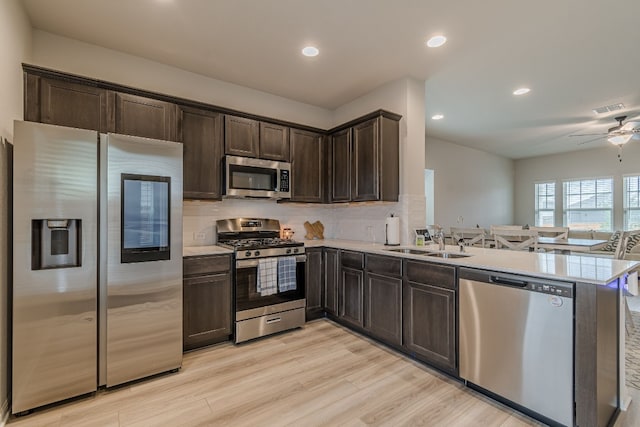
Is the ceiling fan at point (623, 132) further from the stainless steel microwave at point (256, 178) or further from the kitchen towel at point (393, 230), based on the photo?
the stainless steel microwave at point (256, 178)

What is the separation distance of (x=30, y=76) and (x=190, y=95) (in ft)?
4.58

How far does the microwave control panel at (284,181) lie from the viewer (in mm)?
3709

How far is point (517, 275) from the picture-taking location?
196 centimetres

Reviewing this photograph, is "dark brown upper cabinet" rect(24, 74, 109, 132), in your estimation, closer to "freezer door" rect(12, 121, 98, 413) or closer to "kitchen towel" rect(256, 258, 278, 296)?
"freezer door" rect(12, 121, 98, 413)

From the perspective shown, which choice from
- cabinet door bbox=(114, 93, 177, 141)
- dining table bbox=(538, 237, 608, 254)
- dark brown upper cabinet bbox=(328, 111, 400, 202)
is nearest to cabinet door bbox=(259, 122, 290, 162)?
dark brown upper cabinet bbox=(328, 111, 400, 202)

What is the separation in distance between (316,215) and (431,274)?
7.56 feet


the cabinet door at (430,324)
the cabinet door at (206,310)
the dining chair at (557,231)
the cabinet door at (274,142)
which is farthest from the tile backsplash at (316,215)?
the dining chair at (557,231)

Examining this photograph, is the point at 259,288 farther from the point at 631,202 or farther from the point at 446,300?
the point at 631,202

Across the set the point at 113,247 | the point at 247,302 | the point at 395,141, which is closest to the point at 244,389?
the point at 247,302

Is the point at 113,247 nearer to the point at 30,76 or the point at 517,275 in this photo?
the point at 30,76

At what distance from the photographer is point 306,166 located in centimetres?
401

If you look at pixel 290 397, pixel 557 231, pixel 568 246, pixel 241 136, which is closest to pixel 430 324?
pixel 290 397

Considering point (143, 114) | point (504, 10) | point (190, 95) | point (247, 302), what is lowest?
point (247, 302)

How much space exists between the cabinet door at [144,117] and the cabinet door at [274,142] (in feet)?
3.24
